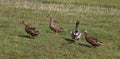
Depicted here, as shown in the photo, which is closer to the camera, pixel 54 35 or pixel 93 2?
pixel 54 35

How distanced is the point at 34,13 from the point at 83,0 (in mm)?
7314

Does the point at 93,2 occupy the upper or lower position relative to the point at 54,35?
lower

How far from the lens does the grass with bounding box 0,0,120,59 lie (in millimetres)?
14477

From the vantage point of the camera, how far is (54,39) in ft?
53.5

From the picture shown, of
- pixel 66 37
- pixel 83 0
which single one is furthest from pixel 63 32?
pixel 83 0

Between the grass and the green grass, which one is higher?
the grass

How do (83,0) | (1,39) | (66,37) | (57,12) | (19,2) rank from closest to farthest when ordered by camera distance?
(1,39), (66,37), (57,12), (19,2), (83,0)

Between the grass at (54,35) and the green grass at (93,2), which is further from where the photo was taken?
the green grass at (93,2)

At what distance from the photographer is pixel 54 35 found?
17078mm

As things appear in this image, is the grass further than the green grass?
No

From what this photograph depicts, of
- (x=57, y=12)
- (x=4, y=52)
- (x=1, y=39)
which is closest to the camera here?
(x=4, y=52)

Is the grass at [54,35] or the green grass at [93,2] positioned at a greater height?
the grass at [54,35]

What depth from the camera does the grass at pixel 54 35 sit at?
1448cm

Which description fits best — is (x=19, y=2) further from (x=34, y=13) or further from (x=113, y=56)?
(x=113, y=56)
